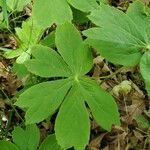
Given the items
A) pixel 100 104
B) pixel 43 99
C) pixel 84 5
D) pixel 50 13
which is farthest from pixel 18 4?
pixel 100 104

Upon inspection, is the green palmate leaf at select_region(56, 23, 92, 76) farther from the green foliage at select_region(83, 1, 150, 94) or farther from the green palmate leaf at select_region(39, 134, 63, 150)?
the green palmate leaf at select_region(39, 134, 63, 150)

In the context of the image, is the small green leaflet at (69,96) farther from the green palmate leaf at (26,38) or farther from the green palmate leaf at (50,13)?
the green palmate leaf at (26,38)

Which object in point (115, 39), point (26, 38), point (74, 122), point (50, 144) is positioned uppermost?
point (115, 39)

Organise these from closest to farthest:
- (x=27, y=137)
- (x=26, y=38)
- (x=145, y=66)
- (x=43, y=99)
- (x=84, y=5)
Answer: (x=145, y=66) < (x=43, y=99) < (x=84, y=5) < (x=27, y=137) < (x=26, y=38)

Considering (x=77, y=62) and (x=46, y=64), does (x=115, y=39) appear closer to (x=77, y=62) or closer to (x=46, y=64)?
(x=77, y=62)

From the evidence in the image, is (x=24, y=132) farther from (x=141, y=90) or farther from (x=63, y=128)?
(x=141, y=90)

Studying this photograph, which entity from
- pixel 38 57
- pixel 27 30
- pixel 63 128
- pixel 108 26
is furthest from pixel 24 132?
pixel 108 26

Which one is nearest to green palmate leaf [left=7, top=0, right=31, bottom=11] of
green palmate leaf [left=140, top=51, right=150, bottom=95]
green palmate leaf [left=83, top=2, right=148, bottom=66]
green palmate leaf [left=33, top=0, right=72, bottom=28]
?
green palmate leaf [left=33, top=0, right=72, bottom=28]

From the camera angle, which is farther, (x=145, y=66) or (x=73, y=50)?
(x=73, y=50)
